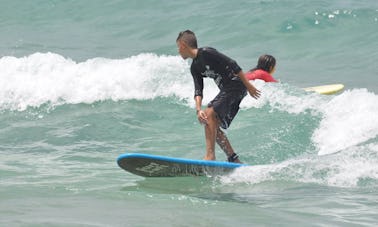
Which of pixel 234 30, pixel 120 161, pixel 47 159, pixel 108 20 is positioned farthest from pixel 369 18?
pixel 120 161

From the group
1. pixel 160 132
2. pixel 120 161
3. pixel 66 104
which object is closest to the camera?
pixel 120 161

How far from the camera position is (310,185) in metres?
6.66

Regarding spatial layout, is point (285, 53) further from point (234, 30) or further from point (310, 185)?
point (310, 185)

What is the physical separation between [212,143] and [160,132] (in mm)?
3429

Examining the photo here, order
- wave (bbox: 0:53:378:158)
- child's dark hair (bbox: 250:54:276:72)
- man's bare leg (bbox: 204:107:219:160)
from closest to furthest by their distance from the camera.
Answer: man's bare leg (bbox: 204:107:219:160) < child's dark hair (bbox: 250:54:276:72) < wave (bbox: 0:53:378:158)

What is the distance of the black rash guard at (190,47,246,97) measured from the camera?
6.75 metres

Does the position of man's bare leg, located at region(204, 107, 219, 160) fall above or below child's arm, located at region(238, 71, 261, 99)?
below

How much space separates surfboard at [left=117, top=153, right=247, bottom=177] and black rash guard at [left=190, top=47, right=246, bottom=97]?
657 millimetres

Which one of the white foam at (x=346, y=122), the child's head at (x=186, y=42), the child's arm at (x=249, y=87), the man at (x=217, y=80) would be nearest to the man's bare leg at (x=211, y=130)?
the man at (x=217, y=80)

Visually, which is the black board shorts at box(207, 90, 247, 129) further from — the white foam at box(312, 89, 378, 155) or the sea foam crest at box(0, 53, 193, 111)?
the sea foam crest at box(0, 53, 193, 111)

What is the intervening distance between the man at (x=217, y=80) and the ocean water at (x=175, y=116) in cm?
49

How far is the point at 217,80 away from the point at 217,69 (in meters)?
0.14

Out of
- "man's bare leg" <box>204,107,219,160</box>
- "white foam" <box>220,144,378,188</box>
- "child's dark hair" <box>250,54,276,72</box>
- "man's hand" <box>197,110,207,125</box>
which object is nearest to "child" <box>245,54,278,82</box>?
"child's dark hair" <box>250,54,276,72</box>

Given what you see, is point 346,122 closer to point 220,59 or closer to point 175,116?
point 175,116
